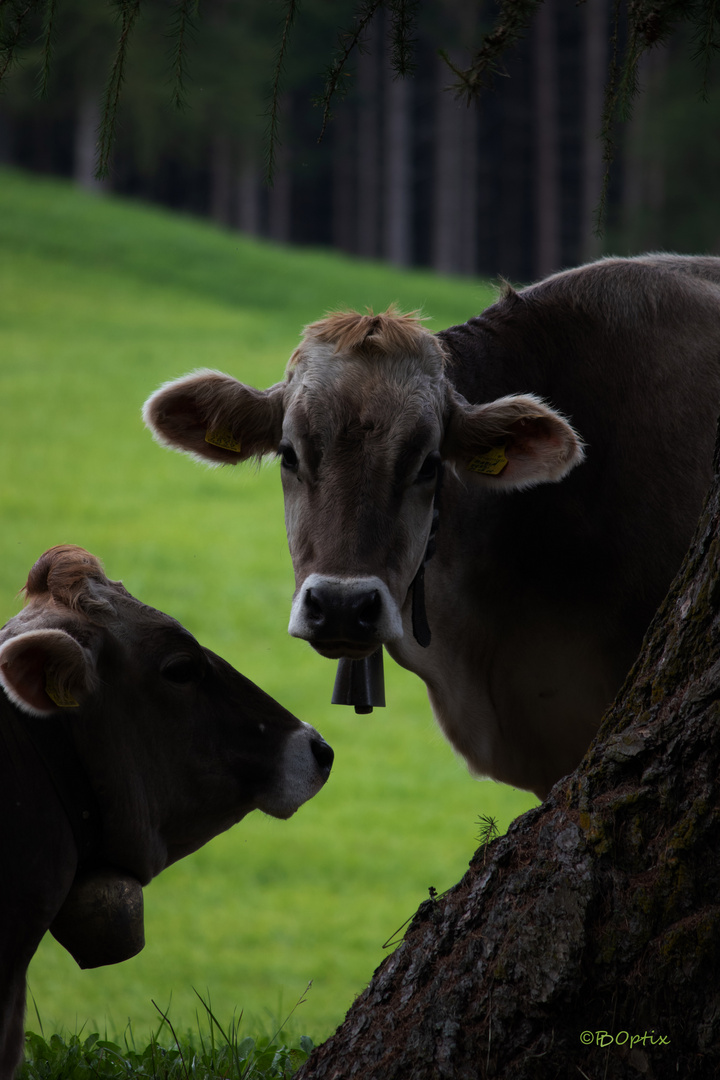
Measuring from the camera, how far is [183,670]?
3.20 metres

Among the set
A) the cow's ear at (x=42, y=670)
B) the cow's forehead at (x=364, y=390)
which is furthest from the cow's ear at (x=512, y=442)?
the cow's ear at (x=42, y=670)

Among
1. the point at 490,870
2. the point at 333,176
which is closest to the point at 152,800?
the point at 490,870

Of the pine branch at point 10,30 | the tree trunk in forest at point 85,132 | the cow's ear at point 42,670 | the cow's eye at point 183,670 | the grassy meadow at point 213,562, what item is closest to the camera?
the cow's ear at point 42,670

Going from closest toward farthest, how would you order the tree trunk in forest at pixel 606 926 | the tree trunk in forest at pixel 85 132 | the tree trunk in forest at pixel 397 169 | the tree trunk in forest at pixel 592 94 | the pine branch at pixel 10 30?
1. the tree trunk in forest at pixel 606 926
2. the pine branch at pixel 10 30
3. the tree trunk in forest at pixel 85 132
4. the tree trunk in forest at pixel 592 94
5. the tree trunk in forest at pixel 397 169

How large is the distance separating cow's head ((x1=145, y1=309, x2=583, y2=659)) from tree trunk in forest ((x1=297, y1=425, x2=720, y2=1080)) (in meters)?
0.94

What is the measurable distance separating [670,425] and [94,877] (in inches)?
92.5

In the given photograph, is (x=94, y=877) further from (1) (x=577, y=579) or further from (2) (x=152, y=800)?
(1) (x=577, y=579)

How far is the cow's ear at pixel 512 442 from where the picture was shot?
376cm

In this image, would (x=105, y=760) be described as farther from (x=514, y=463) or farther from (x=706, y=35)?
(x=706, y=35)

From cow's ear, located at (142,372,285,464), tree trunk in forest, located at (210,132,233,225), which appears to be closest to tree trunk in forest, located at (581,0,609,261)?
tree trunk in forest, located at (210,132,233,225)

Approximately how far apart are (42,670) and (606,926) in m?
1.41

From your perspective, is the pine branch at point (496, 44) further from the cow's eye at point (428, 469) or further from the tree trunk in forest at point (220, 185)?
the tree trunk in forest at point (220, 185)

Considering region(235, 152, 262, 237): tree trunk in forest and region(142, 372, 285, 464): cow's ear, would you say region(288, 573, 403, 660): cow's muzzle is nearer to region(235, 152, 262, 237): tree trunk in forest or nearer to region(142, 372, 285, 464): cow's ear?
region(142, 372, 285, 464): cow's ear

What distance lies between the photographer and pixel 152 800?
3113 mm
